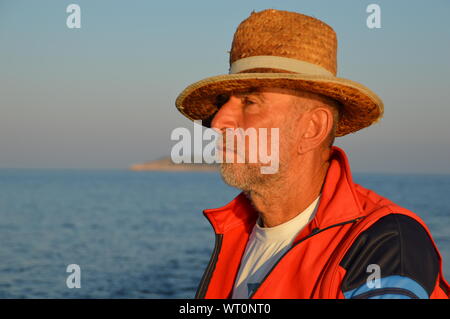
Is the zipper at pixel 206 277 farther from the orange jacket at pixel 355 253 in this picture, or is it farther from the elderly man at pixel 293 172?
the orange jacket at pixel 355 253

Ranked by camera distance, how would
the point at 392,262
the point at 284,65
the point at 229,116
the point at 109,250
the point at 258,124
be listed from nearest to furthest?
the point at 392,262
the point at 284,65
the point at 258,124
the point at 229,116
the point at 109,250

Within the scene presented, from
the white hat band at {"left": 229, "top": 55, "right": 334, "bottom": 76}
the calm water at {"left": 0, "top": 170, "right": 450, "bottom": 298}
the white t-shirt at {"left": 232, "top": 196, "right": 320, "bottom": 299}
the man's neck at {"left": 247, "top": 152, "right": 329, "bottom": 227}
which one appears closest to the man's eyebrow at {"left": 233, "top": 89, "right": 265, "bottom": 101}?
the white hat band at {"left": 229, "top": 55, "right": 334, "bottom": 76}

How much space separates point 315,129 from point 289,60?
43cm

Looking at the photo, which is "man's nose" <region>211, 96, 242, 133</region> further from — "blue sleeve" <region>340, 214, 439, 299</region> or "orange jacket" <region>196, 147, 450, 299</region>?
"blue sleeve" <region>340, 214, 439, 299</region>

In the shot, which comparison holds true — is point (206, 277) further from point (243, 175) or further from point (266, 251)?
point (243, 175)

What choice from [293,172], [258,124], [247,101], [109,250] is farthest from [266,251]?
[109,250]

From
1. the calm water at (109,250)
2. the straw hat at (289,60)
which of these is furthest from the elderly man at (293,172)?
the calm water at (109,250)

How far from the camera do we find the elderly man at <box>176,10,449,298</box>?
2.26m

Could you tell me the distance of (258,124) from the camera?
2736 millimetres

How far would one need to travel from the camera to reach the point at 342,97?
2.71 m

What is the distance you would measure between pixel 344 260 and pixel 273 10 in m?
Answer: 1.39

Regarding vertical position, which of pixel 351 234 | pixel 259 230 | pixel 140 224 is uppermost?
pixel 351 234

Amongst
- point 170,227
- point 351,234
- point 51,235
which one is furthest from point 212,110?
point 170,227
